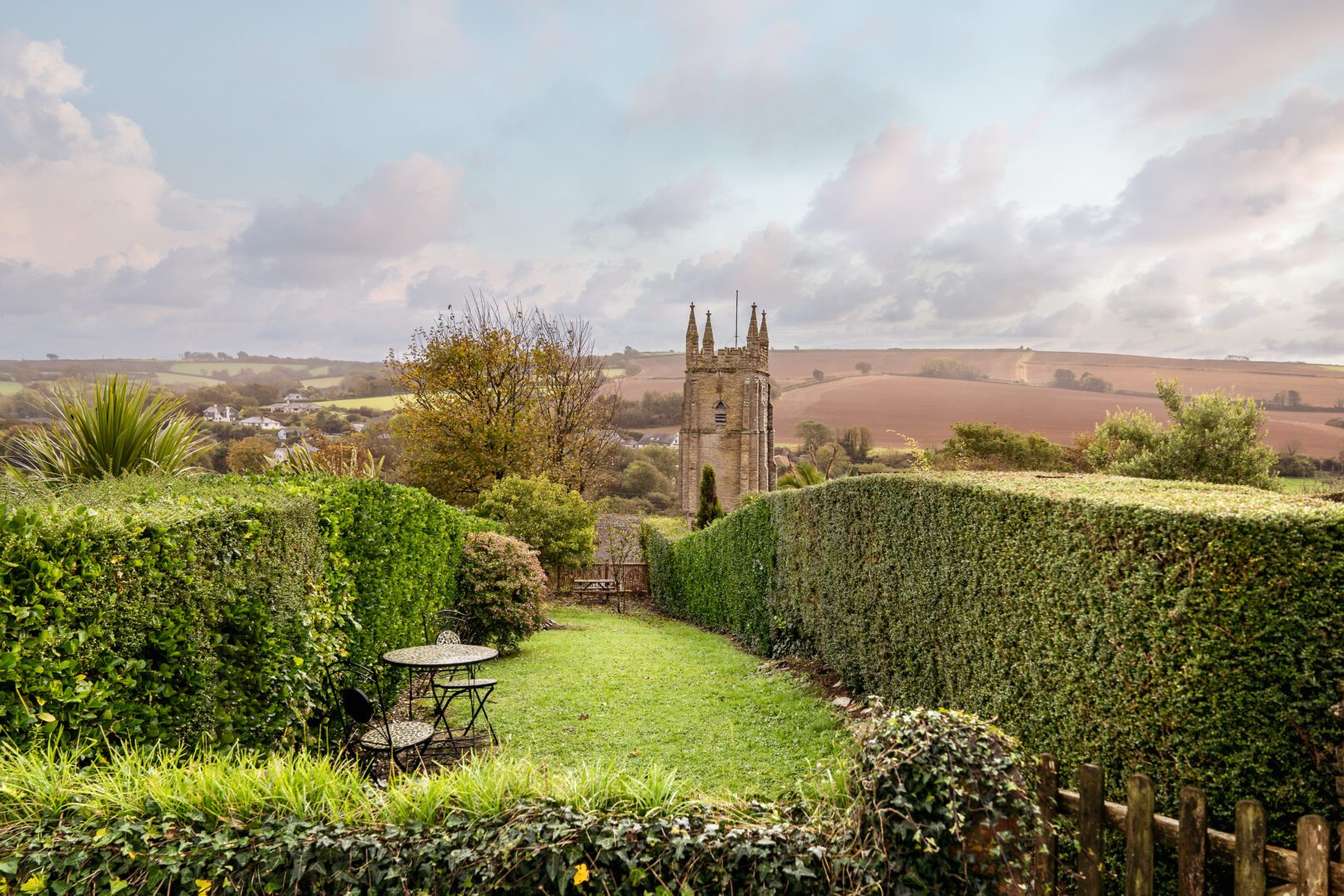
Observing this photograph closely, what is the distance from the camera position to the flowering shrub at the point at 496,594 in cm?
1250

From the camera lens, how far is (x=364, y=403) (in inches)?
1826

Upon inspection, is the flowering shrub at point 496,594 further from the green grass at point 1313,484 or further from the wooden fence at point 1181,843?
the green grass at point 1313,484

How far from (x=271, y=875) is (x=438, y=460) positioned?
80.9 ft

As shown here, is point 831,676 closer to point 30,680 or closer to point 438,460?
point 30,680

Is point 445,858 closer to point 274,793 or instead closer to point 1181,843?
point 274,793

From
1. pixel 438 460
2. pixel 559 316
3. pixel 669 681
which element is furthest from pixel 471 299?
pixel 669 681

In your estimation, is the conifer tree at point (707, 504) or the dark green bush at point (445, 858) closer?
the dark green bush at point (445, 858)

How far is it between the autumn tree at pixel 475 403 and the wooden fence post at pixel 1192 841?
25.4m

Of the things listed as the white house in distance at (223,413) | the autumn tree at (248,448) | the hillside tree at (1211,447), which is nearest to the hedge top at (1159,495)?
the hillside tree at (1211,447)

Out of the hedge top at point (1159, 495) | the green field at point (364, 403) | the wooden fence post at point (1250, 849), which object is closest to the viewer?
the wooden fence post at point (1250, 849)

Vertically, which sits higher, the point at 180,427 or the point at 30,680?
the point at 180,427

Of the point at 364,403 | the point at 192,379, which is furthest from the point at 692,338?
the point at 192,379

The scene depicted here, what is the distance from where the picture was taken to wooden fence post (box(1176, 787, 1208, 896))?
10.3 ft

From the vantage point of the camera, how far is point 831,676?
921 centimetres
